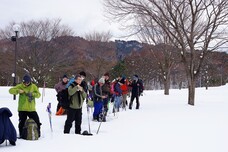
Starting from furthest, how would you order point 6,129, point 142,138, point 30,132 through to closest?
point 142,138
point 30,132
point 6,129

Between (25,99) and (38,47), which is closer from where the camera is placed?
(25,99)

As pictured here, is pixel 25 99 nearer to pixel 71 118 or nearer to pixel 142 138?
pixel 71 118

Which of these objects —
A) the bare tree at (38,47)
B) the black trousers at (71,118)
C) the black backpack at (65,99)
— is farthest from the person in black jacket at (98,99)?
the bare tree at (38,47)

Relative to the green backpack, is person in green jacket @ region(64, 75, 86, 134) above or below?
above

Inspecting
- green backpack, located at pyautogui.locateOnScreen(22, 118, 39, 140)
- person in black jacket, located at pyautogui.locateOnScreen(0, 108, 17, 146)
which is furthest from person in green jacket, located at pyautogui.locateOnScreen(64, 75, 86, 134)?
person in black jacket, located at pyautogui.locateOnScreen(0, 108, 17, 146)

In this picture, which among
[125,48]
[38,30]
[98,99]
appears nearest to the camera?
[98,99]

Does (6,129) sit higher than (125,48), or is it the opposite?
(125,48)

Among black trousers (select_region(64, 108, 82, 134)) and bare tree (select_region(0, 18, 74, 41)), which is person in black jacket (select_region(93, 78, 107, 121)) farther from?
bare tree (select_region(0, 18, 74, 41))

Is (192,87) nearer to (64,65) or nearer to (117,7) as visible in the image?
(117,7)

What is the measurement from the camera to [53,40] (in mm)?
30859

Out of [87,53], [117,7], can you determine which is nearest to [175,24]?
[117,7]

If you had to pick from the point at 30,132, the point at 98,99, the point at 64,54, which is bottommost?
the point at 30,132

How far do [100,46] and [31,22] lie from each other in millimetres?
10483

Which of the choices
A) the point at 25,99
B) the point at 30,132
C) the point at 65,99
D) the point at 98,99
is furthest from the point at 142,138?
the point at 98,99
